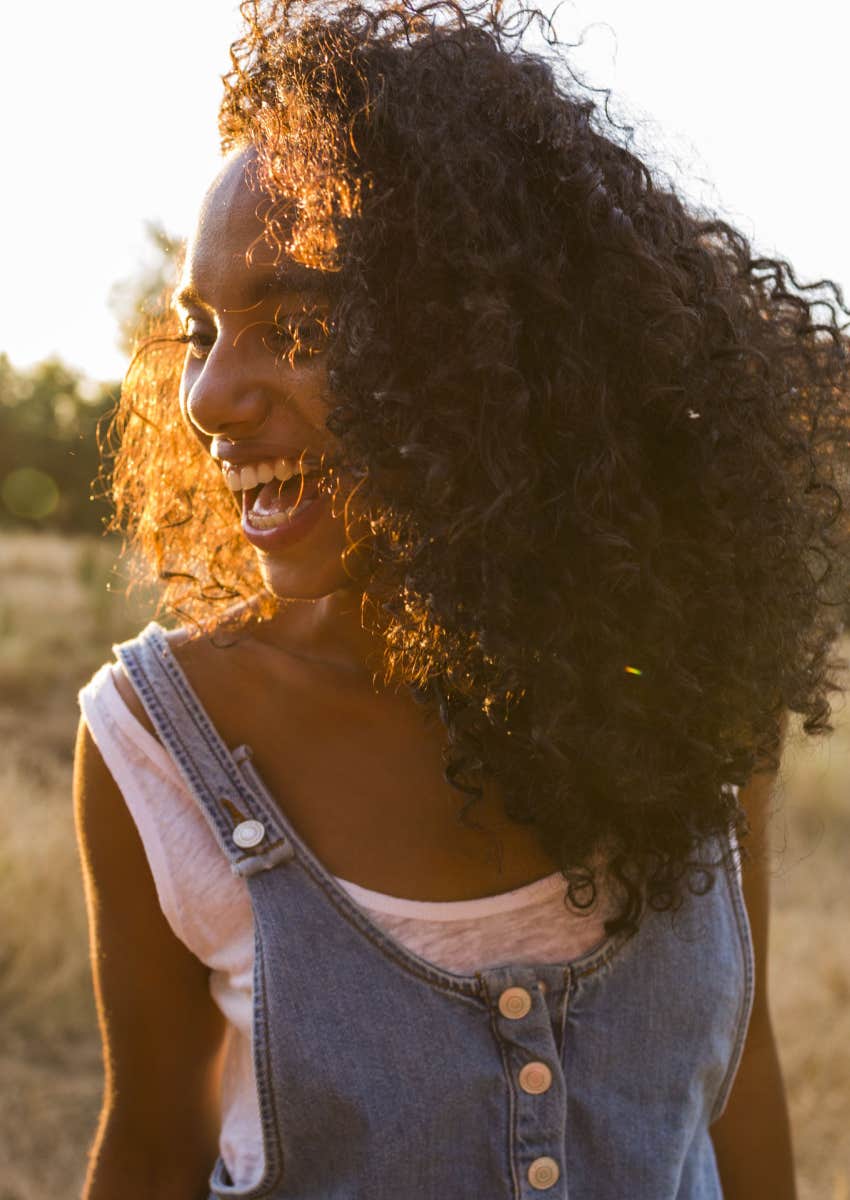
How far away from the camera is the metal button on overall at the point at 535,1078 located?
1285mm

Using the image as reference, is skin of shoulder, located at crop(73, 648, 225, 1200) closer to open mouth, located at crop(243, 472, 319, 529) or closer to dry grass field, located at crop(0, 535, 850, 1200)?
open mouth, located at crop(243, 472, 319, 529)

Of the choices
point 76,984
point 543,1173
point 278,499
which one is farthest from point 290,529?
point 76,984

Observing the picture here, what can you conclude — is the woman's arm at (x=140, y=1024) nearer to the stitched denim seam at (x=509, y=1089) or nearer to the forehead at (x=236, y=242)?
the stitched denim seam at (x=509, y=1089)

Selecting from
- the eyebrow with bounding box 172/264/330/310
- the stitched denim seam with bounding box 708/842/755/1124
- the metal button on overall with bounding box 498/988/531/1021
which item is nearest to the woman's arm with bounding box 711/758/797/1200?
the stitched denim seam with bounding box 708/842/755/1124

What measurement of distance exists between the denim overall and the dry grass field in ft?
1.39

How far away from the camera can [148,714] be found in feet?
4.61

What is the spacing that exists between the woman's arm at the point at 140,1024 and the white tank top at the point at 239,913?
0.04m

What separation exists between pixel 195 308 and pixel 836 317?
33.1 inches

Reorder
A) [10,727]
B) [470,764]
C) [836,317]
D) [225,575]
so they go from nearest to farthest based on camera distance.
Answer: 1. [470,764]
2. [836,317]
3. [225,575]
4. [10,727]

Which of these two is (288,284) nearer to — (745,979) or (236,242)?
(236,242)

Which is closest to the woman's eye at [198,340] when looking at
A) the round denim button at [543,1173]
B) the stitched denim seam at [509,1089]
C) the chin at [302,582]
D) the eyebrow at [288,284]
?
the eyebrow at [288,284]

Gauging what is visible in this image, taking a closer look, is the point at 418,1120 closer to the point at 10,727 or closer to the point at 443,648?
the point at 443,648

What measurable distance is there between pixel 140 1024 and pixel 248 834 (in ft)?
1.06

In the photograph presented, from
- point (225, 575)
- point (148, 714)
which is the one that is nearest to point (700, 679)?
point (148, 714)
